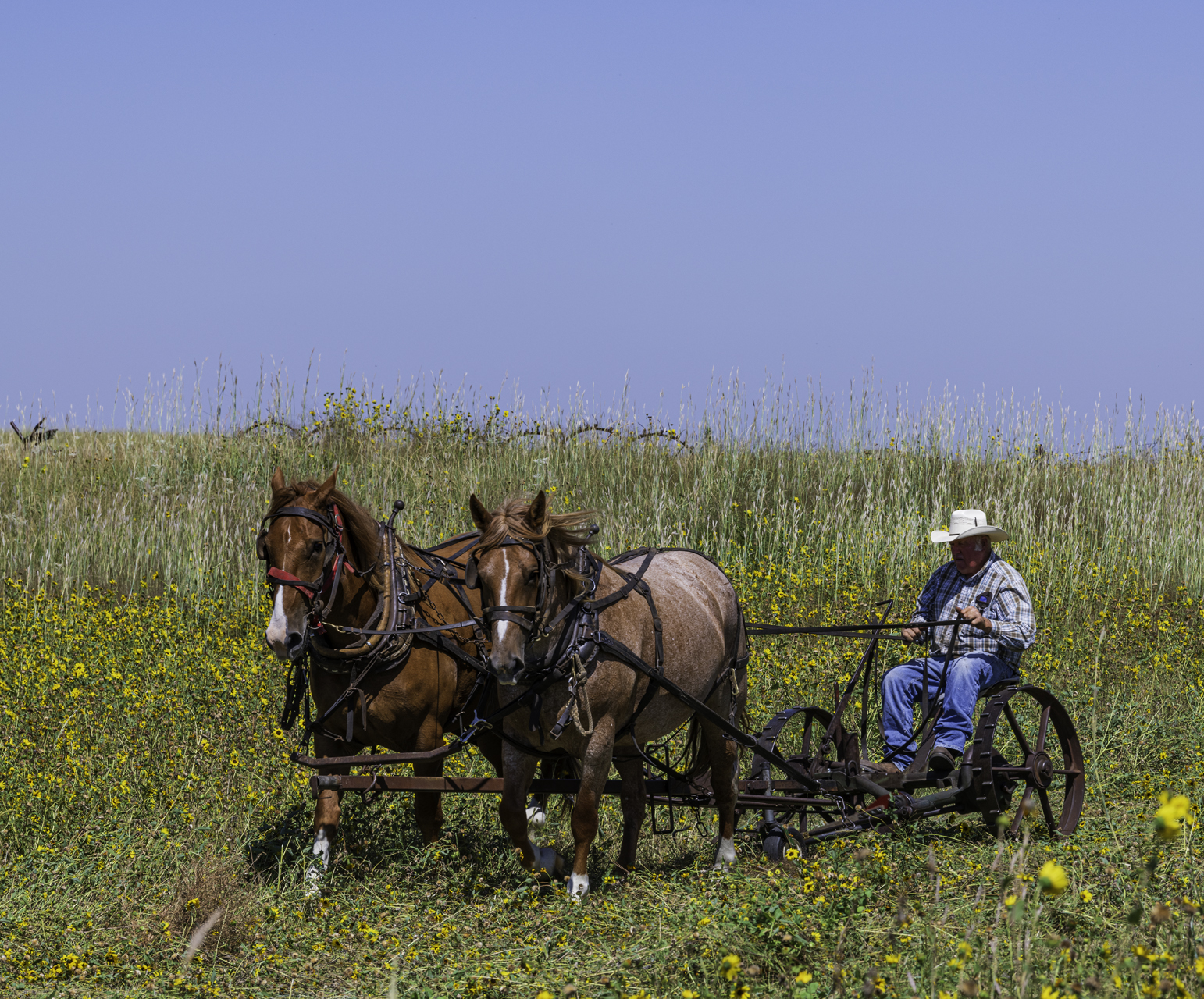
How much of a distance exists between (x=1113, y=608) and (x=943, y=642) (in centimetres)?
606

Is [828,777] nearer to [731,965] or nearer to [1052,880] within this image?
[731,965]

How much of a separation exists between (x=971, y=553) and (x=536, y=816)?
122 inches

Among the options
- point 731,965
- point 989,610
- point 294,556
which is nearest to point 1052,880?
point 731,965

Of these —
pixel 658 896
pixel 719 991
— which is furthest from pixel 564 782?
pixel 719 991

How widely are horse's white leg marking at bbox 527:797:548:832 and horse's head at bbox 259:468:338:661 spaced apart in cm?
149

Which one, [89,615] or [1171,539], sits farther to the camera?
[1171,539]

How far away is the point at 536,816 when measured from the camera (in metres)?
6.02

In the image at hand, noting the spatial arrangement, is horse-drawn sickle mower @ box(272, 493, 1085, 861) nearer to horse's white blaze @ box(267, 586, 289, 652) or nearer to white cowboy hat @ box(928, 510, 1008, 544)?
horse's white blaze @ box(267, 586, 289, 652)

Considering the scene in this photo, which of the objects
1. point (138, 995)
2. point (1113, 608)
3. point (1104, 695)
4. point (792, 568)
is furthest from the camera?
point (792, 568)

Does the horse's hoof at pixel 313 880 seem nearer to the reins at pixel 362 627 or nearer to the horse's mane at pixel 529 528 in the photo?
the reins at pixel 362 627

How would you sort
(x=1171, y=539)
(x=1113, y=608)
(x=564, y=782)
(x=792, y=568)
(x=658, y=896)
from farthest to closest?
(x=1171, y=539), (x=792, y=568), (x=1113, y=608), (x=564, y=782), (x=658, y=896)

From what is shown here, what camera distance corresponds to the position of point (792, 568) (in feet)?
42.3

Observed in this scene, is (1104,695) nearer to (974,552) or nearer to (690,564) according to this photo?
(974,552)

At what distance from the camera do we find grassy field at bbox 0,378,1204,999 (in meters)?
4.32
